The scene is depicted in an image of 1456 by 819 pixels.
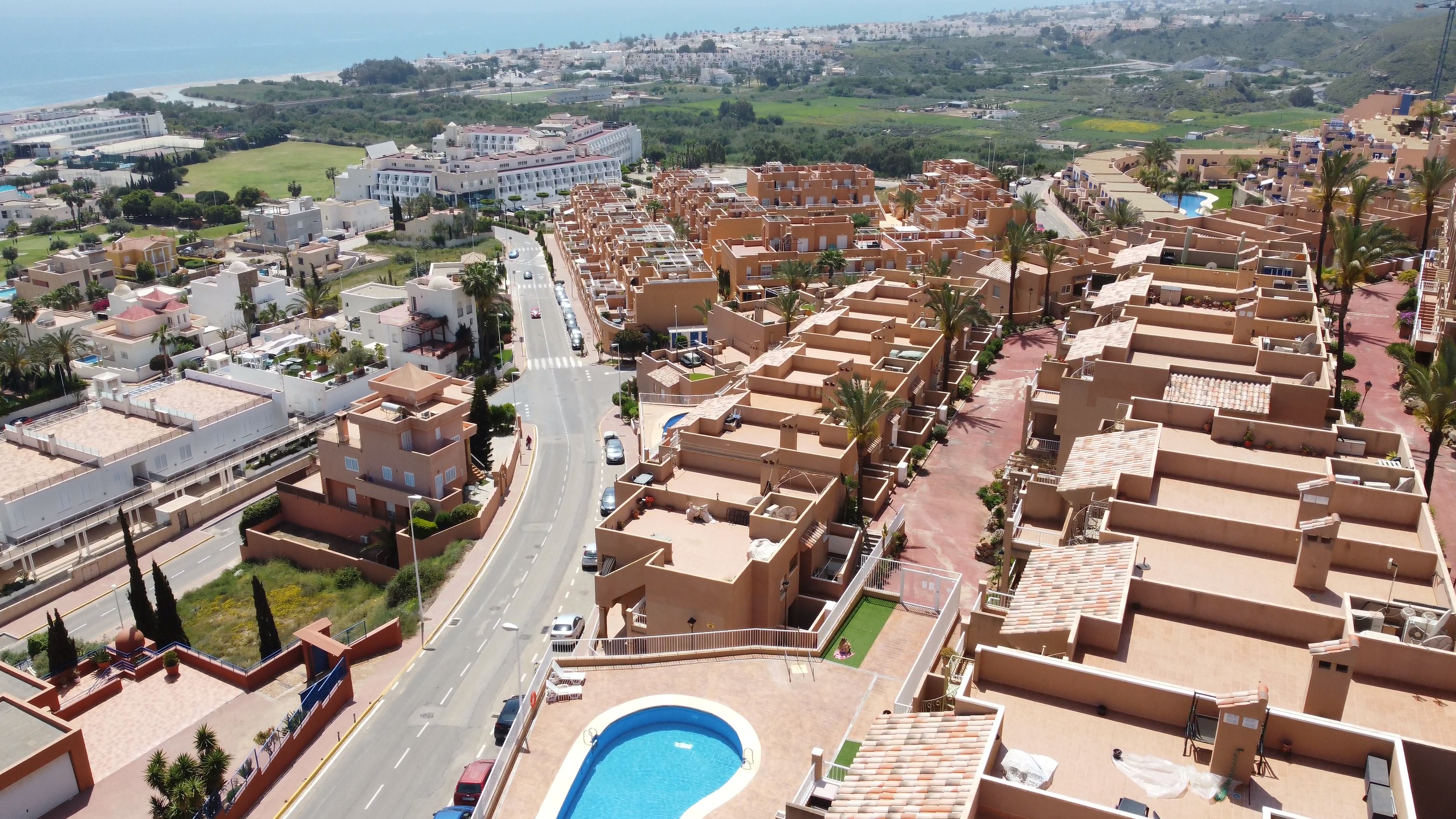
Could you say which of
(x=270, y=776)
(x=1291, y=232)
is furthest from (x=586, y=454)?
(x=1291, y=232)

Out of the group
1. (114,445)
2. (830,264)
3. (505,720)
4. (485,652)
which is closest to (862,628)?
(505,720)

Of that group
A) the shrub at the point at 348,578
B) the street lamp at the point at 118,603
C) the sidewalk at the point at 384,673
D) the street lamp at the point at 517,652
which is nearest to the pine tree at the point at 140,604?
the street lamp at the point at 118,603

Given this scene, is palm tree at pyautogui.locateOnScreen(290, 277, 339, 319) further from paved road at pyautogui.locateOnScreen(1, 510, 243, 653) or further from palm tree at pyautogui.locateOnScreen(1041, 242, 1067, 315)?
palm tree at pyautogui.locateOnScreen(1041, 242, 1067, 315)

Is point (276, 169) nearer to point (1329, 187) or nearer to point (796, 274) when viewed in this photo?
point (796, 274)

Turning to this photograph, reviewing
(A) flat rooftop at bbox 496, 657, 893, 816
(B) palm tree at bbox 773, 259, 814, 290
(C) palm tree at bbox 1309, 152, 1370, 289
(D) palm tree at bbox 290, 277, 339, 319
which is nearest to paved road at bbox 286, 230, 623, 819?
(A) flat rooftop at bbox 496, 657, 893, 816

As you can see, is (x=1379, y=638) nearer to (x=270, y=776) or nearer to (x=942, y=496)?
(x=942, y=496)

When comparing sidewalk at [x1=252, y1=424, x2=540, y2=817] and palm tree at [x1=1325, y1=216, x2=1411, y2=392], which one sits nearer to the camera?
sidewalk at [x1=252, y1=424, x2=540, y2=817]

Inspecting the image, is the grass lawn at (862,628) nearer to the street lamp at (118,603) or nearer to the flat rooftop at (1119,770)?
the flat rooftop at (1119,770)
